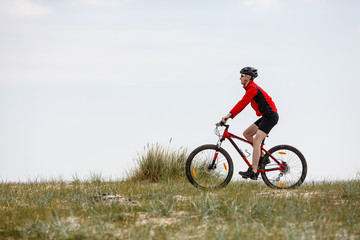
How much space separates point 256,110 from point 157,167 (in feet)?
10.6

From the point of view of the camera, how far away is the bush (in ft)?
34.8

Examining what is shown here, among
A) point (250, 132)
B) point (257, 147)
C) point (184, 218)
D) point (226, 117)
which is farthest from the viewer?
point (250, 132)

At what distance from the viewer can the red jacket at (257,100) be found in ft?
26.8

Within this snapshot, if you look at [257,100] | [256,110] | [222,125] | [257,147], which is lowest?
[257,147]

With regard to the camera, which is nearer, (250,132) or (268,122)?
(268,122)

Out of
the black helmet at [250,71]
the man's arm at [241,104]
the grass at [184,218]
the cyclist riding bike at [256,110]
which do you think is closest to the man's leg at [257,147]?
the cyclist riding bike at [256,110]

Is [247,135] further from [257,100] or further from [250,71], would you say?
[250,71]

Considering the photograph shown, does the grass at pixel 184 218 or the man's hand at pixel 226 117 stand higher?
the man's hand at pixel 226 117

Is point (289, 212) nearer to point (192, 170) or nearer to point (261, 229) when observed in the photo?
point (261, 229)

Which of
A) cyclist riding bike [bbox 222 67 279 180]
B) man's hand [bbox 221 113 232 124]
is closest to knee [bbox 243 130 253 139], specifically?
cyclist riding bike [bbox 222 67 279 180]

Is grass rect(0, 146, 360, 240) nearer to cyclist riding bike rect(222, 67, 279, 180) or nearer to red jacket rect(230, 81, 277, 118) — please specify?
cyclist riding bike rect(222, 67, 279, 180)

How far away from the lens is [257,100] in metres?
8.29

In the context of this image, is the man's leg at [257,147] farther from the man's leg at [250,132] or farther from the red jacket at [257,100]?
the red jacket at [257,100]

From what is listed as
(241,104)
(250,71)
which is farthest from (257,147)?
(250,71)
